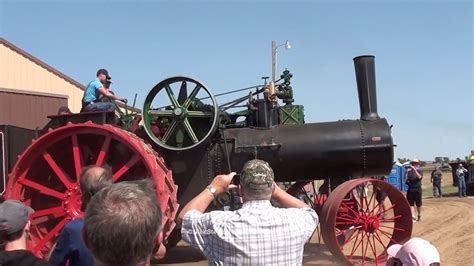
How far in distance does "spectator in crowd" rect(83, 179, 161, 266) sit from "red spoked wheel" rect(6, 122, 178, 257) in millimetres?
3781

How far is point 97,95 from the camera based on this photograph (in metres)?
6.73

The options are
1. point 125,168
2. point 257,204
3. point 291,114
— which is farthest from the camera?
point 291,114

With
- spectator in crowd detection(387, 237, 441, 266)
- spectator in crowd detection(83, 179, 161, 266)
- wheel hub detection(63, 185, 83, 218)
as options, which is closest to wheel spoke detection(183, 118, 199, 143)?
wheel hub detection(63, 185, 83, 218)

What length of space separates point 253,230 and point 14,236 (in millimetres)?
1049

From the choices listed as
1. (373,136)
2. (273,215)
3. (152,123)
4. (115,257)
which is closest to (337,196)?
(373,136)

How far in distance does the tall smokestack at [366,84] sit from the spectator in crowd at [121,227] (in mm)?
5588

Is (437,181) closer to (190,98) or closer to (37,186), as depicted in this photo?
(190,98)

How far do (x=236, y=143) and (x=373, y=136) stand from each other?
5.77ft

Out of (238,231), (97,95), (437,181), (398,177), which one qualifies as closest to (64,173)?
(97,95)

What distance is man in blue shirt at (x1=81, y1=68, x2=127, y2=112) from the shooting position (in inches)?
255

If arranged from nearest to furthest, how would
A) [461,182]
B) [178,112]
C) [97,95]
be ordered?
[178,112] → [97,95] → [461,182]

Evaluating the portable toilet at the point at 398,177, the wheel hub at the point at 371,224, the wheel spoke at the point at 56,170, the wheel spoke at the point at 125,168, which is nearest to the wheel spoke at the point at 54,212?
the wheel spoke at the point at 56,170

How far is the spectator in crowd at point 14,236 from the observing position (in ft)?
7.27

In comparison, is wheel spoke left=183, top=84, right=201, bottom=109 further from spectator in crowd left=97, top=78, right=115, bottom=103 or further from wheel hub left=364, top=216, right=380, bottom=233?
wheel hub left=364, top=216, right=380, bottom=233
